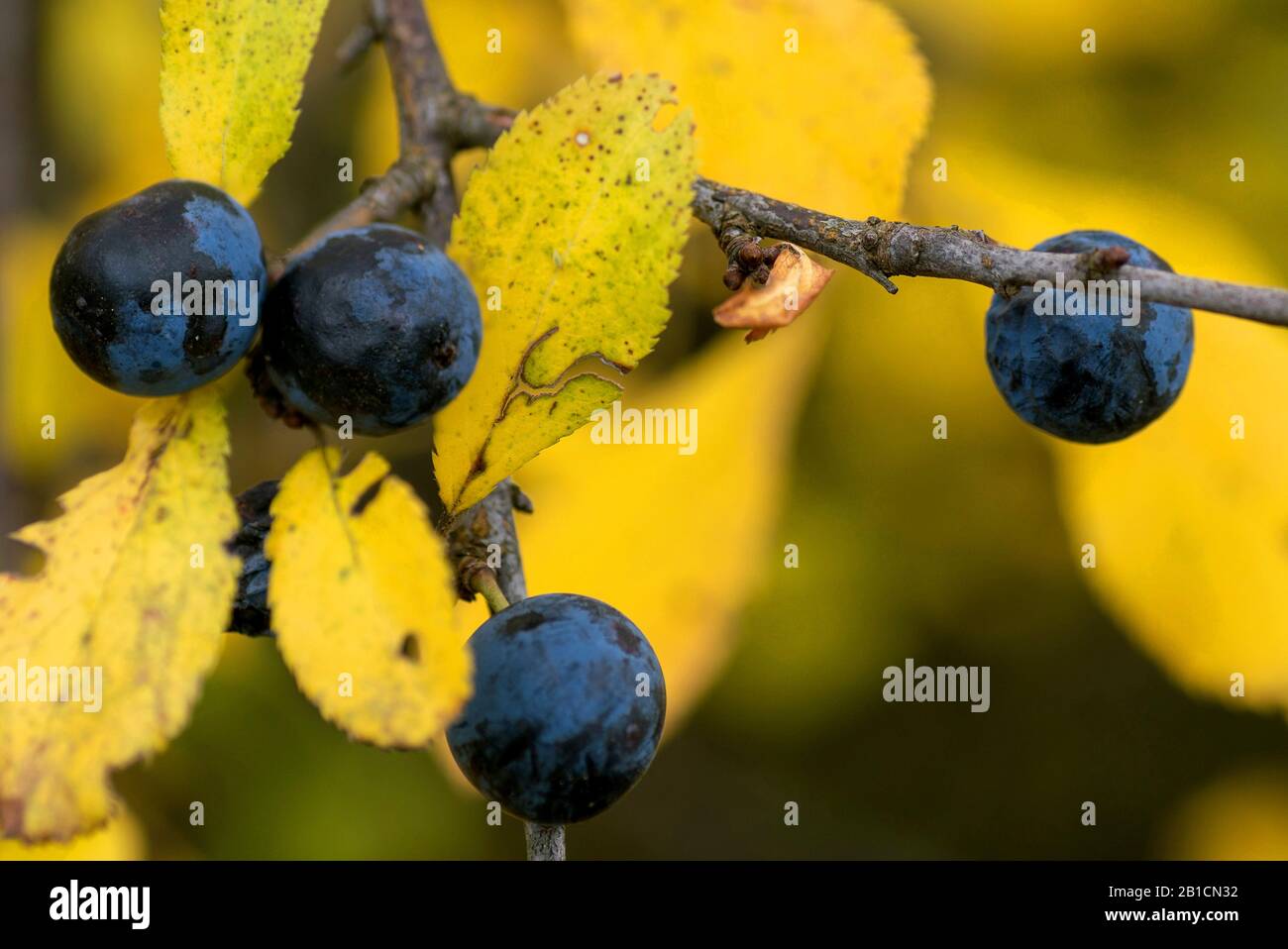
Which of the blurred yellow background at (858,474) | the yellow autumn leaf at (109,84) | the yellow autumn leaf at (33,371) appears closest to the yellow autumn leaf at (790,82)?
the blurred yellow background at (858,474)

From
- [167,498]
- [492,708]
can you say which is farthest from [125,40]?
[492,708]

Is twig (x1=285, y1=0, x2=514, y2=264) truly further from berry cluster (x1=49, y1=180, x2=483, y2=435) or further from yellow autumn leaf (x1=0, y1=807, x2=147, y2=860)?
yellow autumn leaf (x1=0, y1=807, x2=147, y2=860)

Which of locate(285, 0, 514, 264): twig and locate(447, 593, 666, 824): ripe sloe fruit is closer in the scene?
locate(447, 593, 666, 824): ripe sloe fruit

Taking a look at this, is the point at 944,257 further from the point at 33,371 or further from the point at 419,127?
the point at 33,371

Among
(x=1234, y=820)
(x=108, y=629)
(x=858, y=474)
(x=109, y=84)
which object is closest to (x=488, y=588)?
(x=108, y=629)

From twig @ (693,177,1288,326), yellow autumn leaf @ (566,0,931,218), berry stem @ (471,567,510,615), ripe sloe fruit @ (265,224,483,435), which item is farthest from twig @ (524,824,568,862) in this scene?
yellow autumn leaf @ (566,0,931,218)

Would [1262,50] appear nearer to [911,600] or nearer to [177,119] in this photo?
[911,600]
